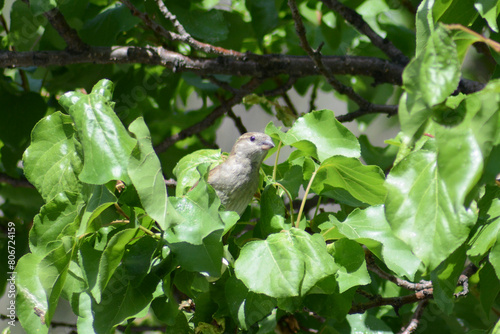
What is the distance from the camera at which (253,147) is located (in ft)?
5.59

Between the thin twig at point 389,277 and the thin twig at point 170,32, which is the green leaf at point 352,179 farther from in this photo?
the thin twig at point 170,32

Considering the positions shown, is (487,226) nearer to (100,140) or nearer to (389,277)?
(389,277)

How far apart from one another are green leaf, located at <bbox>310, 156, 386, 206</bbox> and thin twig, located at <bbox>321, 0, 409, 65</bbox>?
89cm

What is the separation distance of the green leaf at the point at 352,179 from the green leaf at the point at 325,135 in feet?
0.16

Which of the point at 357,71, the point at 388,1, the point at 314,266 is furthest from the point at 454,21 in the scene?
the point at 388,1

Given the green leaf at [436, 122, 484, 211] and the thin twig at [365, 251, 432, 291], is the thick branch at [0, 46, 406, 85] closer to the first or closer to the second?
the thin twig at [365, 251, 432, 291]

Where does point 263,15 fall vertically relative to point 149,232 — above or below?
above

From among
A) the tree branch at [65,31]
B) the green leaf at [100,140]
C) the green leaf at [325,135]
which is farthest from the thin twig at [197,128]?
the green leaf at [100,140]

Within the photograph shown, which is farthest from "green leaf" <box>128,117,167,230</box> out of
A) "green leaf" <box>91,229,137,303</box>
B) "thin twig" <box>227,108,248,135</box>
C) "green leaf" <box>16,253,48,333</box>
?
"thin twig" <box>227,108,248,135</box>

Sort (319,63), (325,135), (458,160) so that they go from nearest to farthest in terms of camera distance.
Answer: (458,160) < (325,135) < (319,63)

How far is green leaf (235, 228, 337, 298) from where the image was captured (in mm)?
947

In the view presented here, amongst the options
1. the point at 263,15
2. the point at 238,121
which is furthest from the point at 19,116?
the point at 263,15

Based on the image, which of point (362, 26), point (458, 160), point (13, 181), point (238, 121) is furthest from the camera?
point (238, 121)

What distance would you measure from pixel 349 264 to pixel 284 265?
202 mm
